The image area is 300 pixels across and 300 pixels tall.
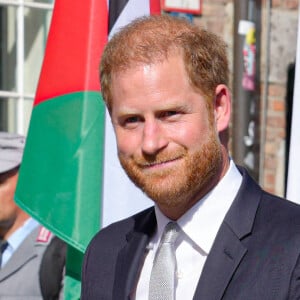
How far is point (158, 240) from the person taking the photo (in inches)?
106

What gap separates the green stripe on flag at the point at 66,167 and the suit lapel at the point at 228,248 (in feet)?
5.00

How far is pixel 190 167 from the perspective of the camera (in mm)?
2488

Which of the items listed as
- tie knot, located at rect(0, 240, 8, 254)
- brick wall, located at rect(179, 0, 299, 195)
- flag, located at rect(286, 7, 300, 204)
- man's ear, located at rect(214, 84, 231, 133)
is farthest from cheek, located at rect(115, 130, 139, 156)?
brick wall, located at rect(179, 0, 299, 195)

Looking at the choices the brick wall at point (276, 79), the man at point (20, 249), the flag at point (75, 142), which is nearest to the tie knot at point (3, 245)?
the man at point (20, 249)

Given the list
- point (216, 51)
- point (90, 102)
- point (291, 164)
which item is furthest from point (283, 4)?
point (216, 51)

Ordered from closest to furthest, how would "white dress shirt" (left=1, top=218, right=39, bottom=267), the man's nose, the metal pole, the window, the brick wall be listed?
1. the man's nose
2. "white dress shirt" (left=1, top=218, right=39, bottom=267)
3. the window
4. the metal pole
5. the brick wall

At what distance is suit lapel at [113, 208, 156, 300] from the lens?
Answer: 264 centimetres

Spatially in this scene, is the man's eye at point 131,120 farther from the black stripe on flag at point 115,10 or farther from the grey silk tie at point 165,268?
the black stripe on flag at point 115,10

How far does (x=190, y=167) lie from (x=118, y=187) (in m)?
1.52

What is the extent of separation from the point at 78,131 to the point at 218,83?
5.24 feet

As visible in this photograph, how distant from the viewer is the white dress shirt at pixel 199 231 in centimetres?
254

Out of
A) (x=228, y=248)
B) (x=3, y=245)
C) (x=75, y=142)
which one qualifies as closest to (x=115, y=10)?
(x=75, y=142)

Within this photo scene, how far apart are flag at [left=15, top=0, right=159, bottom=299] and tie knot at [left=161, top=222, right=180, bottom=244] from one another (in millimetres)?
1337

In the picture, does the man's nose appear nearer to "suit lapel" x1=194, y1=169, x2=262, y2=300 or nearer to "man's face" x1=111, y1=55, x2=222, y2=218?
"man's face" x1=111, y1=55, x2=222, y2=218
